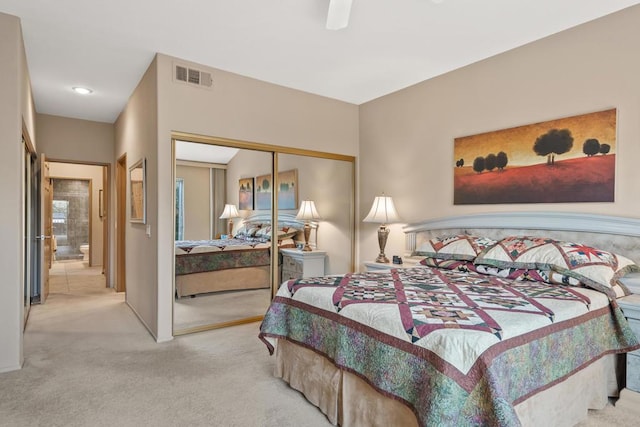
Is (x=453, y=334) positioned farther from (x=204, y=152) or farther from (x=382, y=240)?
(x=204, y=152)

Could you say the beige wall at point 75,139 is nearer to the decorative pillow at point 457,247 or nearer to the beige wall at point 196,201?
the beige wall at point 196,201

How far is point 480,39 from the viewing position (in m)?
3.11

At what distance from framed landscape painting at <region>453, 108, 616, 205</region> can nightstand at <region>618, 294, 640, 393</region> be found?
870 millimetres

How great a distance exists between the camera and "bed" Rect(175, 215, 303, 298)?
3.88 m

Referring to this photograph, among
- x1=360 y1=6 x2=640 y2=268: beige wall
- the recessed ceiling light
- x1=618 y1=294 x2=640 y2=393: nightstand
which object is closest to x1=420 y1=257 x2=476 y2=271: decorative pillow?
x1=360 y1=6 x2=640 y2=268: beige wall

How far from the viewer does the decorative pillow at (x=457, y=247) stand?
306 cm

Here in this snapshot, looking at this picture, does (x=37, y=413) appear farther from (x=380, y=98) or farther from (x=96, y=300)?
(x=380, y=98)

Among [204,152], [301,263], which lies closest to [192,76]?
[204,152]

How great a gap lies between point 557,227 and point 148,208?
11.8ft

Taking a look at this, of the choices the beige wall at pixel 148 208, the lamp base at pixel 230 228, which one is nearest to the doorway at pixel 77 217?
the beige wall at pixel 148 208

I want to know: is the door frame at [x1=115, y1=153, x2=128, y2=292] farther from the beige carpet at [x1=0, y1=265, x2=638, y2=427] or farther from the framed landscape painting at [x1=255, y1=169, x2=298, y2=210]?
the framed landscape painting at [x1=255, y1=169, x2=298, y2=210]

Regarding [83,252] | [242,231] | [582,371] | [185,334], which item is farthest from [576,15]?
[83,252]

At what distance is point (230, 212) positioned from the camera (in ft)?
13.1

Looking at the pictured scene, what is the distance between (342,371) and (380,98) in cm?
345
